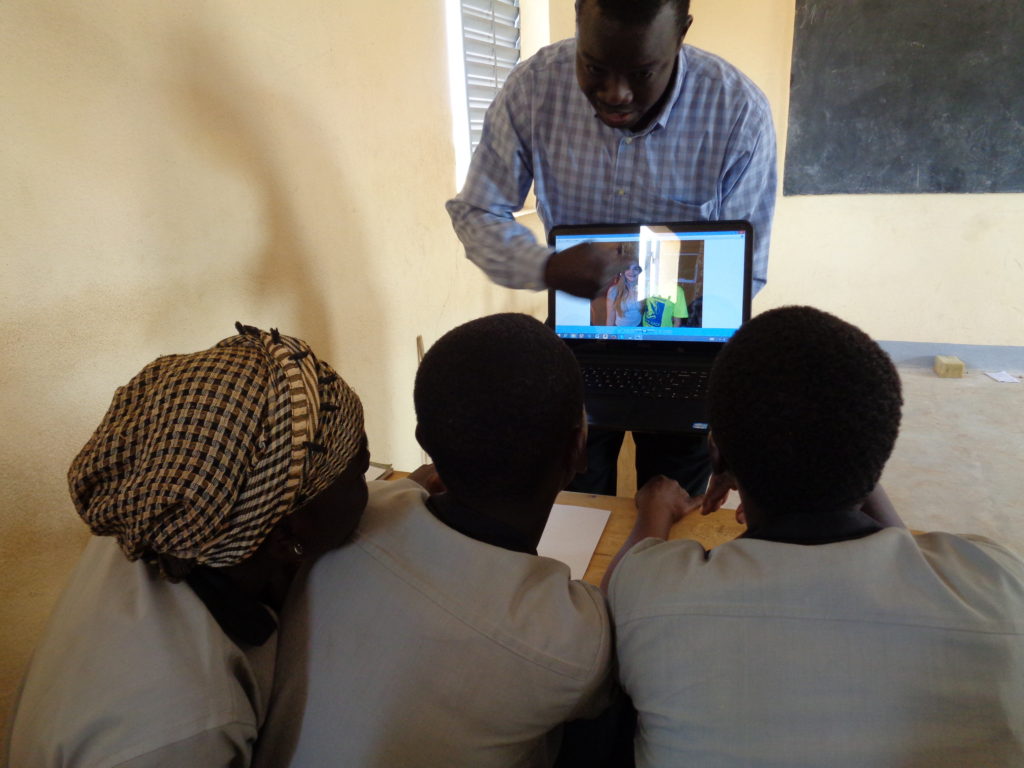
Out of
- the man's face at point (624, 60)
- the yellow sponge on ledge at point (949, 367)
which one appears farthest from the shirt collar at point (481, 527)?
the yellow sponge on ledge at point (949, 367)

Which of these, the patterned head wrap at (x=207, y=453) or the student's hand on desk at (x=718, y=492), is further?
the student's hand on desk at (x=718, y=492)

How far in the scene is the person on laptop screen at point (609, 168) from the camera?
128 centimetres

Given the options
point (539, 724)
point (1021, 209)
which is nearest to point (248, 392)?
point (539, 724)

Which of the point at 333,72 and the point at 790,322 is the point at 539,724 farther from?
the point at 333,72

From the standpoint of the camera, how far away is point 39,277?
3.36 feet

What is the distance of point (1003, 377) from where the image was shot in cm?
362

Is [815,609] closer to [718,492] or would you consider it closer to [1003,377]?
[718,492]

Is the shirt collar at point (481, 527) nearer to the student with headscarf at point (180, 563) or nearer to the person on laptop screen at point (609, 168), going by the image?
the student with headscarf at point (180, 563)

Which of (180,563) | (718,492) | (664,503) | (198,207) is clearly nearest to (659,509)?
(664,503)

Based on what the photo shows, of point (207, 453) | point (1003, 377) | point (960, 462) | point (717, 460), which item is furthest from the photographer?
point (1003, 377)

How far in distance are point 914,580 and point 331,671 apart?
0.55 m

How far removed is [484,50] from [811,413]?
2412 millimetres

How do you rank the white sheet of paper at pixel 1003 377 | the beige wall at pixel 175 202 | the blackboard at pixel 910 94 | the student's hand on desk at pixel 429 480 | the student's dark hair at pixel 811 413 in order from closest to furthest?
1. the student's dark hair at pixel 811 413
2. the beige wall at pixel 175 202
3. the student's hand on desk at pixel 429 480
4. the blackboard at pixel 910 94
5. the white sheet of paper at pixel 1003 377

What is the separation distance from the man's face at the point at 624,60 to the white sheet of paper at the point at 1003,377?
3.29 metres
